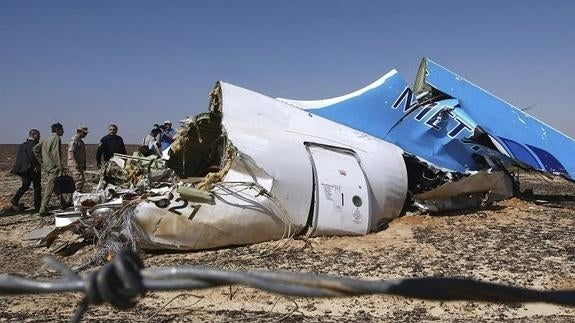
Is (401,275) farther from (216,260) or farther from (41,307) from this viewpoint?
(41,307)

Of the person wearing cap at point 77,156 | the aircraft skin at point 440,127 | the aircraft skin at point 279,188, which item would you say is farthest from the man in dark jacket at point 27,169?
the aircraft skin at point 440,127

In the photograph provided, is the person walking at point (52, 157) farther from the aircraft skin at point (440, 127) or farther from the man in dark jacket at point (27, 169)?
the aircraft skin at point (440, 127)

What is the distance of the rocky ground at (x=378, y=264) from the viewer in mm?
4941

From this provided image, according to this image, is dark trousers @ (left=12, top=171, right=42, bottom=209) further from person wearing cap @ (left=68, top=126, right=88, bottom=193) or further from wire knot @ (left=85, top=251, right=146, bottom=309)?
wire knot @ (left=85, top=251, right=146, bottom=309)

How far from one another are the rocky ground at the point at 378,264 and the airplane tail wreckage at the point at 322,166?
34cm

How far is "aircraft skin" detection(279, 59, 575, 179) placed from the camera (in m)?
9.84

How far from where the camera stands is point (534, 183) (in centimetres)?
1712

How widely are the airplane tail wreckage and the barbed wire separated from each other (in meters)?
5.67

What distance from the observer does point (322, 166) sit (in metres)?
7.95

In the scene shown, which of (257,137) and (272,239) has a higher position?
(257,137)

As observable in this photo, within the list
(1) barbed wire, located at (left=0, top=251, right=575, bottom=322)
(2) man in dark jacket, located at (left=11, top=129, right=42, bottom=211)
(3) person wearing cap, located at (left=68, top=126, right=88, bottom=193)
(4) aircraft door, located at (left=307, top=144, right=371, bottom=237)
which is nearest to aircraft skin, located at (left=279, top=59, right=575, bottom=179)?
(4) aircraft door, located at (left=307, top=144, right=371, bottom=237)

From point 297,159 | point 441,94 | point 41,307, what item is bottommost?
point 41,307

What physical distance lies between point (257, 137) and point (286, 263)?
198 cm

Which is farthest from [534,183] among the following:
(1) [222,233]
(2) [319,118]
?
(1) [222,233]
